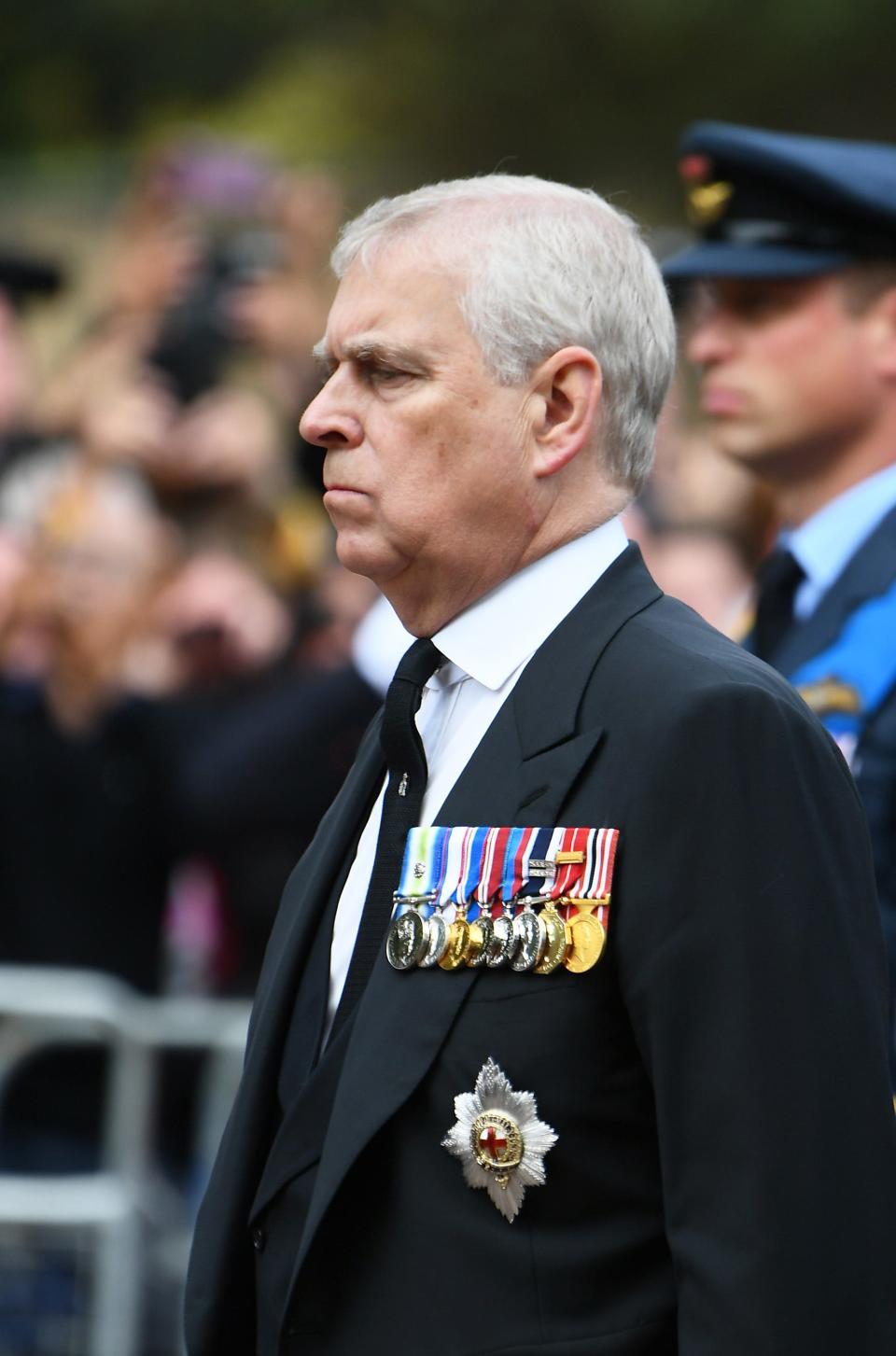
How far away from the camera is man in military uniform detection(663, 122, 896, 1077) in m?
3.51

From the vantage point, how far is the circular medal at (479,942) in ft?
6.93

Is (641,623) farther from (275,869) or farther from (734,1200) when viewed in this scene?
(275,869)

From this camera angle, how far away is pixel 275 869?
553 cm

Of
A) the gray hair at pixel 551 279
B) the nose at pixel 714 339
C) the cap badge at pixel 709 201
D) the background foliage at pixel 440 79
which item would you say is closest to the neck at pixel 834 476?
the nose at pixel 714 339

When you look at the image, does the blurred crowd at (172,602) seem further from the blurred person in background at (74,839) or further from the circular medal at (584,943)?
the circular medal at (584,943)

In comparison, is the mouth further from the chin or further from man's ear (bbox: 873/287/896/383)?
the chin

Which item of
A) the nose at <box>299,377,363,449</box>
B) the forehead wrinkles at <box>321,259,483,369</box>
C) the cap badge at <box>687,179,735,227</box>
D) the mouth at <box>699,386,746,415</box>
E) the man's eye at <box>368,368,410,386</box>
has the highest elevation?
the cap badge at <box>687,179,735,227</box>

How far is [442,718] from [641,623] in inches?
11.1

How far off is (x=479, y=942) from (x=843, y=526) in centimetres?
171

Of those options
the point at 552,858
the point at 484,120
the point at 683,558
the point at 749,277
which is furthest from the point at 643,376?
the point at 484,120

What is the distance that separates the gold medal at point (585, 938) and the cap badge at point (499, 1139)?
13 cm

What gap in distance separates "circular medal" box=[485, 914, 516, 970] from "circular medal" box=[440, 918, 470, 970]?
0.10 feet

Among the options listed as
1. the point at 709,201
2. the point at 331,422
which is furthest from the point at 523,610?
the point at 709,201

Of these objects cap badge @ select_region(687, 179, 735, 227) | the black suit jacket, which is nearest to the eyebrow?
the black suit jacket
